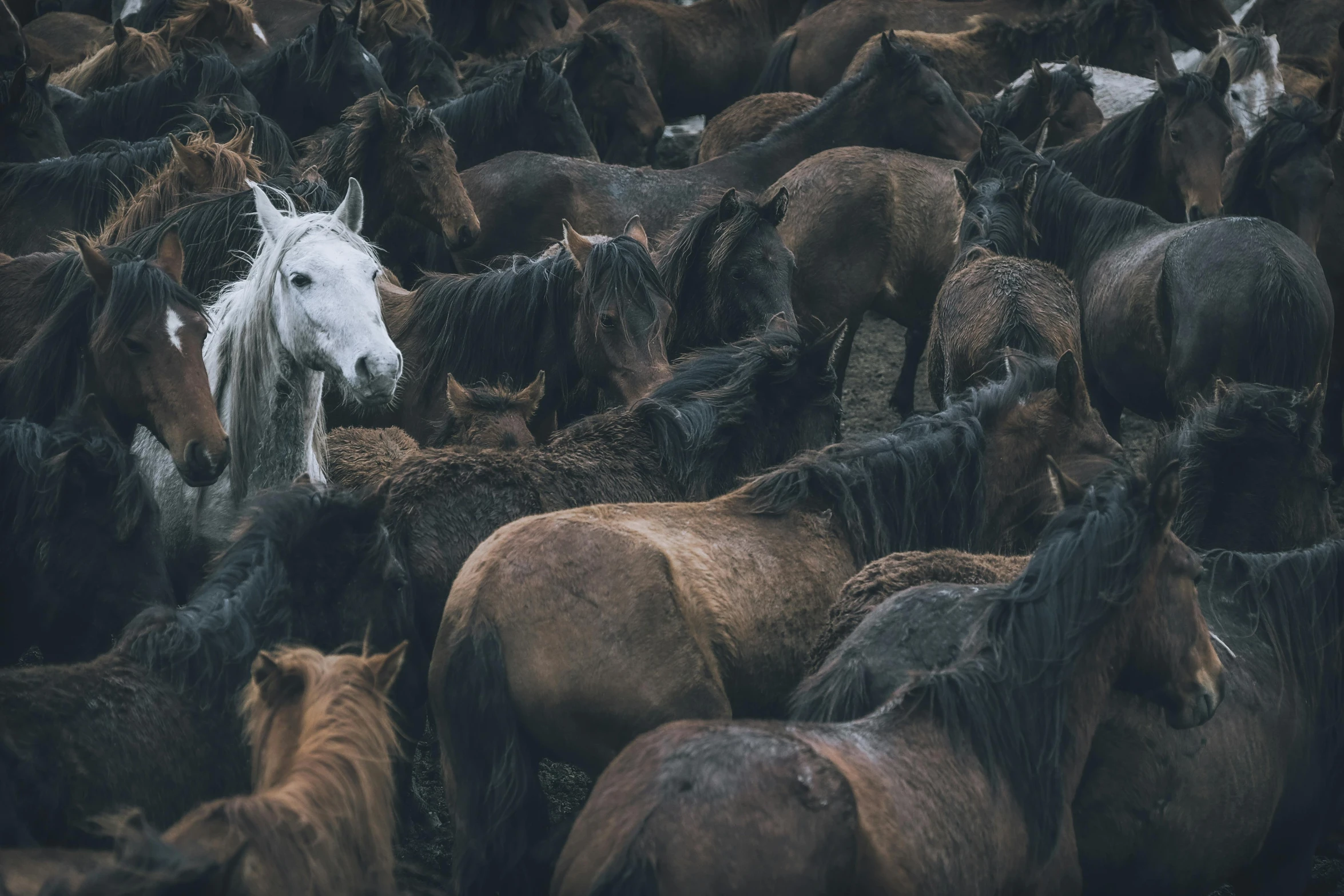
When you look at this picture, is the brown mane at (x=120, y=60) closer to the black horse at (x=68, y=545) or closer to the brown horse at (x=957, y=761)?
the black horse at (x=68, y=545)

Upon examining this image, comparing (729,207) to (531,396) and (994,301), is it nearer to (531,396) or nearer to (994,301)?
(994,301)

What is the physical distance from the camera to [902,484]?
4.41m

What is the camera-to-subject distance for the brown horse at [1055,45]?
33.0 feet

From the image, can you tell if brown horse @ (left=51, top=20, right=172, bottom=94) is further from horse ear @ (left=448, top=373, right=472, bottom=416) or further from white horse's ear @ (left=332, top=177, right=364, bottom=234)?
horse ear @ (left=448, top=373, right=472, bottom=416)

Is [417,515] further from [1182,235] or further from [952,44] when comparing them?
[952,44]

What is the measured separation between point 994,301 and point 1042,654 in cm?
287

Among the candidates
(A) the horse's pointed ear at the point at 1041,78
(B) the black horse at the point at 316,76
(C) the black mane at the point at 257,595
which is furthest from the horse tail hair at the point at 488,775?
(A) the horse's pointed ear at the point at 1041,78

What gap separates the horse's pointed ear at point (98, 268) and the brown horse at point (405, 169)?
8.00 feet

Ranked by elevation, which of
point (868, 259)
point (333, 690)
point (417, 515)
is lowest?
point (868, 259)

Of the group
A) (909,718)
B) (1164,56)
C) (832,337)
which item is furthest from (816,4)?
(909,718)

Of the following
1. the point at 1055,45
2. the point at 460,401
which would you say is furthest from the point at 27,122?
the point at 1055,45

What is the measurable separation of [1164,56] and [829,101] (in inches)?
137

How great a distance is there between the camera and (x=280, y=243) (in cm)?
467

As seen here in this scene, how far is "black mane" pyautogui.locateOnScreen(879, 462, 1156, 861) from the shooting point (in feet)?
10.8
